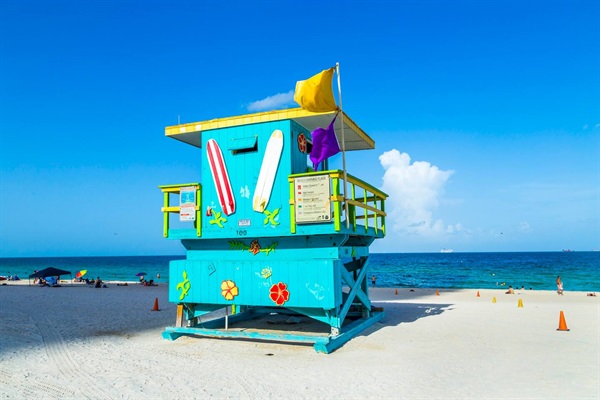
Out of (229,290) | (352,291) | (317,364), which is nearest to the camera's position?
(317,364)

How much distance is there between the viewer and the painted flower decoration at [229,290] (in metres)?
10.9

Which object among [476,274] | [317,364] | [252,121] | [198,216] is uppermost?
[252,121]

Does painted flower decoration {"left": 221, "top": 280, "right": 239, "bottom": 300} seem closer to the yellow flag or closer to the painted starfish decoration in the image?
the painted starfish decoration

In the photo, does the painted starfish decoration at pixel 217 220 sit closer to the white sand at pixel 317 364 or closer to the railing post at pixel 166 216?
the railing post at pixel 166 216

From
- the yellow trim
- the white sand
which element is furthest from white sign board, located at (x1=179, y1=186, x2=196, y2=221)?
the white sand

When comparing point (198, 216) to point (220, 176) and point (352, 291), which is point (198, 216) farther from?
point (352, 291)

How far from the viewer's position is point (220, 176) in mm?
11578

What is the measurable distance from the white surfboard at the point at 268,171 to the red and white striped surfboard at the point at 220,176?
0.73m

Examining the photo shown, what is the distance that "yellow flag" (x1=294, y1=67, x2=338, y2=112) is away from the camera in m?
10.2

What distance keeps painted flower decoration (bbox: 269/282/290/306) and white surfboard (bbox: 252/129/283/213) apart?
6.43ft

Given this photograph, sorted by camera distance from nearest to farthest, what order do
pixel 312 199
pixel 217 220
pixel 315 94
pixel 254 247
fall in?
pixel 315 94 < pixel 312 199 < pixel 254 247 < pixel 217 220

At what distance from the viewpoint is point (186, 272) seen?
1149cm

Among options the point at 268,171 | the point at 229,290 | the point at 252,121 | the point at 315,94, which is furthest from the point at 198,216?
the point at 315,94

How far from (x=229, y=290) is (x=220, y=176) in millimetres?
2982
